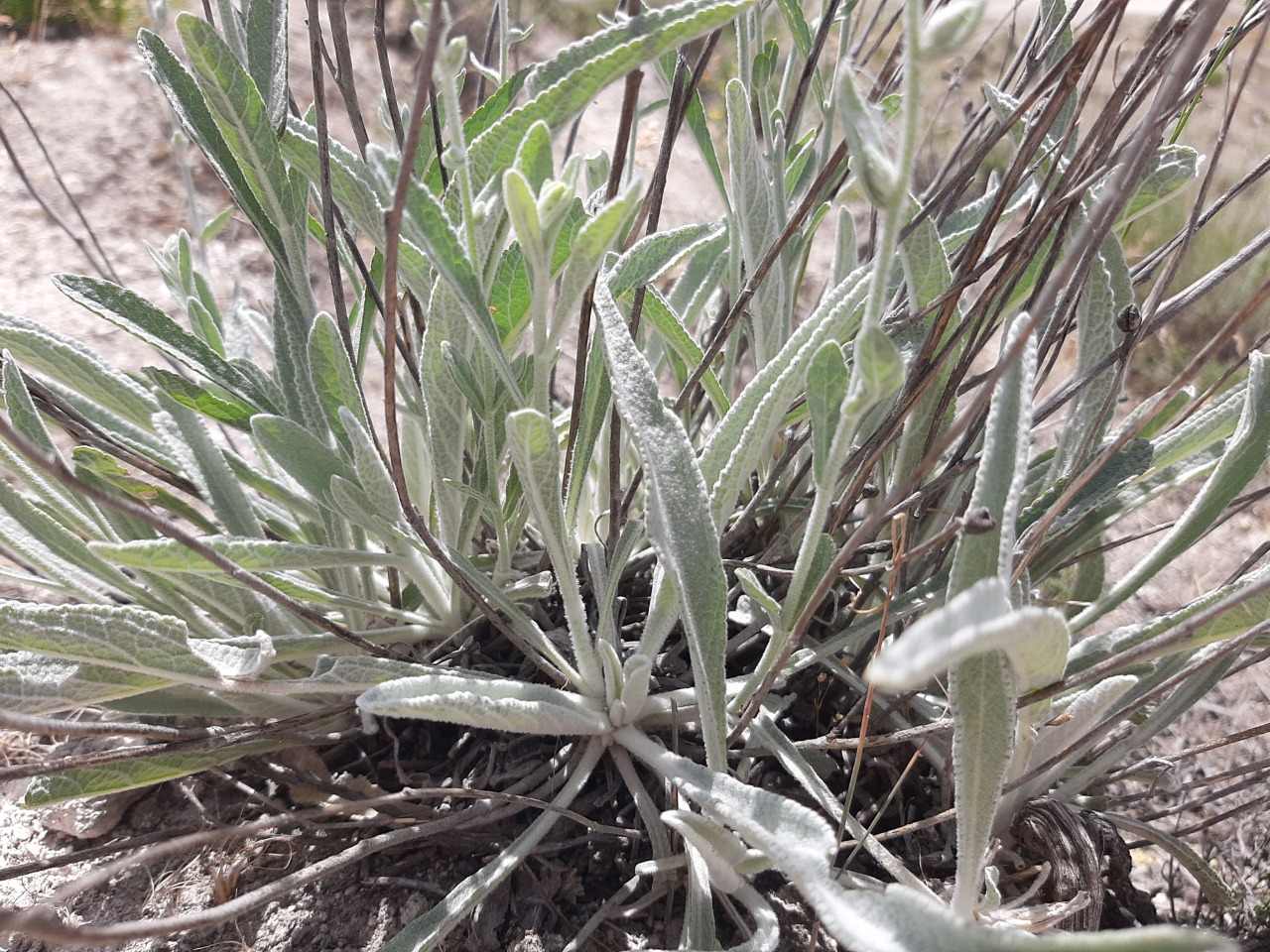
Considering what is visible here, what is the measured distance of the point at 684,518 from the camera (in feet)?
2.36

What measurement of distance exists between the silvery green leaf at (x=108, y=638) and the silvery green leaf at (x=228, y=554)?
0.04 meters

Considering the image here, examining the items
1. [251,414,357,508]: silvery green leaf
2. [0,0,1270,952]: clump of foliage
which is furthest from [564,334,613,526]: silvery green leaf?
[251,414,357,508]: silvery green leaf

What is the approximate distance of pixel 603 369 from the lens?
954mm

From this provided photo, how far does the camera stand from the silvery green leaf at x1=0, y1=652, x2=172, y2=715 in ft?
2.32

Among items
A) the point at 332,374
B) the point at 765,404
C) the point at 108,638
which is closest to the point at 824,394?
the point at 765,404

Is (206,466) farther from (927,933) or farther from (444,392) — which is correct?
(927,933)

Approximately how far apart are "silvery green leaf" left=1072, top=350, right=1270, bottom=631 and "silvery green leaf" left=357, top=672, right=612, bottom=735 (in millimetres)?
458

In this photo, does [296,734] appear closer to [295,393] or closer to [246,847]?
[246,847]

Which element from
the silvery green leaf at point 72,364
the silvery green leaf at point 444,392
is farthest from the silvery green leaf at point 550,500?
the silvery green leaf at point 72,364

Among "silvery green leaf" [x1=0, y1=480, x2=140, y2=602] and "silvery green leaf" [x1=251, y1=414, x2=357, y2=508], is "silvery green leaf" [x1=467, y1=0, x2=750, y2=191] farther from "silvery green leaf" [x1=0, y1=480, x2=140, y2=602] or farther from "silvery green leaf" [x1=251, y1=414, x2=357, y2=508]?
Result: "silvery green leaf" [x1=0, y1=480, x2=140, y2=602]

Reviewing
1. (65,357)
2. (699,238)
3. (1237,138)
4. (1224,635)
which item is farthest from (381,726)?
(1237,138)

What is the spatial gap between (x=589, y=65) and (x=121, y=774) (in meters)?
0.67

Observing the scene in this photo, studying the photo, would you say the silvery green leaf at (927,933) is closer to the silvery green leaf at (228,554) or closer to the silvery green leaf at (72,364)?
the silvery green leaf at (228,554)

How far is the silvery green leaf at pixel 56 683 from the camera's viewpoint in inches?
27.9
